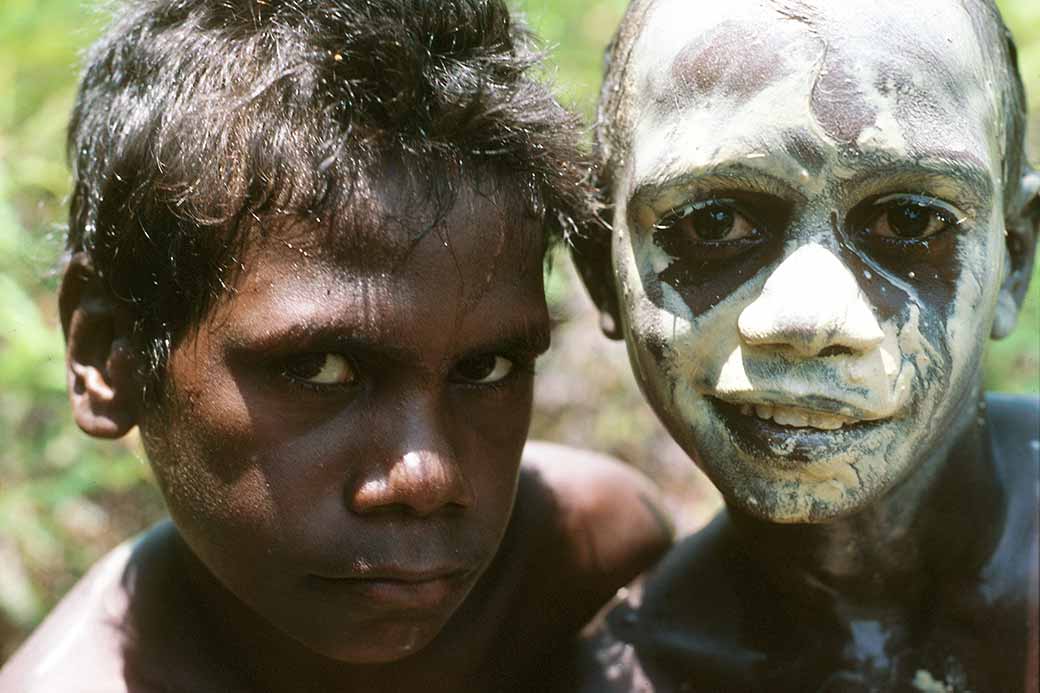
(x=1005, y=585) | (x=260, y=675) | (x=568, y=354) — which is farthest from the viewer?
(x=568, y=354)

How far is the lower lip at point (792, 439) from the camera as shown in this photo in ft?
4.70

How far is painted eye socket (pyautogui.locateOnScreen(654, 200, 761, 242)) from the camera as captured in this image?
147cm

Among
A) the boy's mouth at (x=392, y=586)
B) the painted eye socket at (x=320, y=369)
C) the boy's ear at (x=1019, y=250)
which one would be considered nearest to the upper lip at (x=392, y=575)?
the boy's mouth at (x=392, y=586)

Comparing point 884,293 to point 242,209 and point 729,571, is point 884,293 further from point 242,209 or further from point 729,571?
point 242,209

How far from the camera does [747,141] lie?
1.42 m

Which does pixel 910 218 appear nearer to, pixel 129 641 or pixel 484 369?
pixel 484 369

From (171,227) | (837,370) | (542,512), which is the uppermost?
(837,370)

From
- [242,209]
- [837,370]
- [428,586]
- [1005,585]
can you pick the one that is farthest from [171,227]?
[1005,585]

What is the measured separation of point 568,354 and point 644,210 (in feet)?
6.23

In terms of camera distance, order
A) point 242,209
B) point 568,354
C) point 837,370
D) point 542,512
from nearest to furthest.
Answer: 1. point 837,370
2. point 242,209
3. point 542,512
4. point 568,354

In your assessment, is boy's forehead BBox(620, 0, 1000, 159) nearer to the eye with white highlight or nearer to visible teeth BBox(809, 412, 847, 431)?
the eye with white highlight

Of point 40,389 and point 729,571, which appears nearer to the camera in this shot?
point 729,571

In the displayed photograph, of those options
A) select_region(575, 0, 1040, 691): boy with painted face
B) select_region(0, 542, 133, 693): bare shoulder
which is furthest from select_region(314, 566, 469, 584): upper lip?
select_region(0, 542, 133, 693): bare shoulder

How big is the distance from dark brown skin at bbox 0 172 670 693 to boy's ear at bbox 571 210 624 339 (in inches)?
5.6
